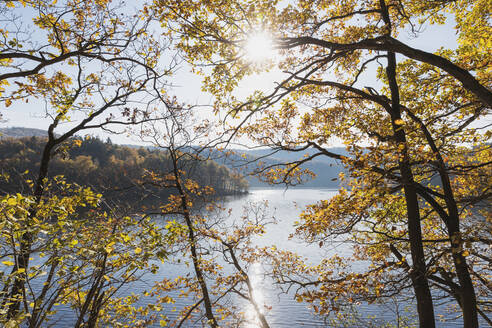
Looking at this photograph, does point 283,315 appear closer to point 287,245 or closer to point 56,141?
point 287,245

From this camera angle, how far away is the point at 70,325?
17.3 m

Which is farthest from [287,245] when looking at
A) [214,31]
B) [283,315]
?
[214,31]

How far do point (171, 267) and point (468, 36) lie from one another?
26986 mm

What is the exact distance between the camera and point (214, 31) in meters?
5.17

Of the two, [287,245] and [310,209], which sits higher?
[310,209]

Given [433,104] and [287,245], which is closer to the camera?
[433,104]

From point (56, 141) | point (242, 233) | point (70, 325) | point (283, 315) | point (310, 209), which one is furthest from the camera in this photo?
point (283, 315)

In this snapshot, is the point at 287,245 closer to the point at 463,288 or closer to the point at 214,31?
the point at 463,288

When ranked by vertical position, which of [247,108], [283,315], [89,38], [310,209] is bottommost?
[283,315]

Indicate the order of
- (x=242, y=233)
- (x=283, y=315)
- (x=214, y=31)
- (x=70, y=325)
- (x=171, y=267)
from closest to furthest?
(x=214, y=31), (x=242, y=233), (x=70, y=325), (x=283, y=315), (x=171, y=267)

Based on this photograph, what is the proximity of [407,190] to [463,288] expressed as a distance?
248 centimetres

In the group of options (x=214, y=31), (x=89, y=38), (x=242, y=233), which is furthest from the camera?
(x=242, y=233)

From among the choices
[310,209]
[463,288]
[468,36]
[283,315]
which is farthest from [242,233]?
[283,315]

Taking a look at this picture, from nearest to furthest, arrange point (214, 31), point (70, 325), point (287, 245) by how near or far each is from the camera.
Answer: point (214, 31)
point (70, 325)
point (287, 245)
